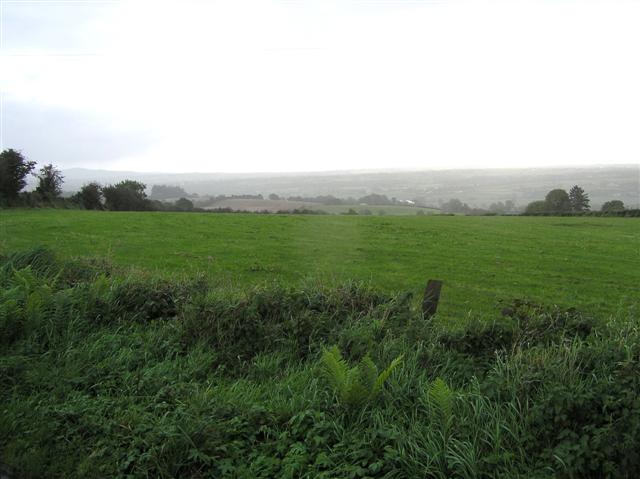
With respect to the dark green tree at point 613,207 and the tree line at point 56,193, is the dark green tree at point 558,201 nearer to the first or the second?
the dark green tree at point 613,207

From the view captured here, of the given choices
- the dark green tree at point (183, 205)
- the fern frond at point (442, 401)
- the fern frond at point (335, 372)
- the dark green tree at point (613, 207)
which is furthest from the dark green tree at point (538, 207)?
the fern frond at point (442, 401)

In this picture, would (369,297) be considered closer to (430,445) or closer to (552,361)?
(552,361)

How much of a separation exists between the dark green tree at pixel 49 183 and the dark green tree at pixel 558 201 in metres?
44.4

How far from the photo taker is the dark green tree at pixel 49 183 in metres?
37.2

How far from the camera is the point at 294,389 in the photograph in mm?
4496

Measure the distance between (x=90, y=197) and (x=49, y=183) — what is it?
15.4 ft

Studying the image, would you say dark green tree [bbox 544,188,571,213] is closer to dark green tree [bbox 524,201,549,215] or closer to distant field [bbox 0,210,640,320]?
dark green tree [bbox 524,201,549,215]

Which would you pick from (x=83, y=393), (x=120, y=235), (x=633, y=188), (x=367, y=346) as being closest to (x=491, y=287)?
(x=367, y=346)

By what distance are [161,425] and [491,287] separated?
9.24m

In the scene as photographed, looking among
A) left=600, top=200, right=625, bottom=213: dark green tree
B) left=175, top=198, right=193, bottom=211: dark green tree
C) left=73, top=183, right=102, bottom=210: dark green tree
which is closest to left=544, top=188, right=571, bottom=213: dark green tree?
left=600, top=200, right=625, bottom=213: dark green tree

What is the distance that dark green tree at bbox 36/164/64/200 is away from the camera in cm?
3722

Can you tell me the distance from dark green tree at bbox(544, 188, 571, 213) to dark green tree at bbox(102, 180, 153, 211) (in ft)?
131

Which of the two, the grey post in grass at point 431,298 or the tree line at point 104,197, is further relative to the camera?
the tree line at point 104,197

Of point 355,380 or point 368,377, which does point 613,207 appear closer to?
point 368,377
